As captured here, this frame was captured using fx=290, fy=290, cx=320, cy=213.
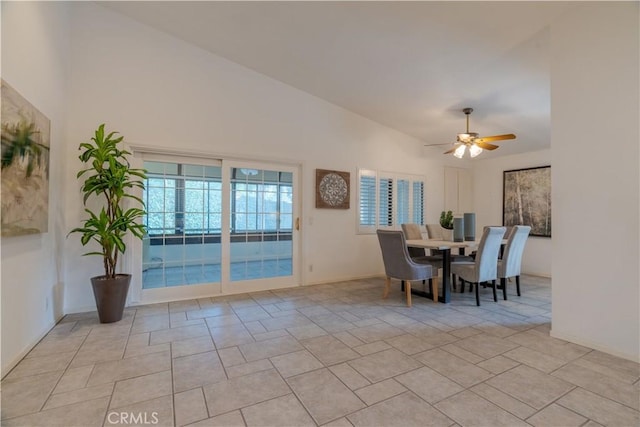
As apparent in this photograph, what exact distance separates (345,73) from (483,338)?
11.3 feet

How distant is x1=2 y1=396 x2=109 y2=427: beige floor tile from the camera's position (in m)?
1.54

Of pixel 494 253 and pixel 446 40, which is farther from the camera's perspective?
pixel 494 253

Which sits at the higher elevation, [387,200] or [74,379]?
[387,200]

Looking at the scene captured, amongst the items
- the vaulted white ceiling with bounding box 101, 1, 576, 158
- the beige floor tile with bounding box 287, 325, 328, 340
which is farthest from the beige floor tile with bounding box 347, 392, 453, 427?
the vaulted white ceiling with bounding box 101, 1, 576, 158

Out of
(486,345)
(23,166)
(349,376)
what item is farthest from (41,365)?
(486,345)

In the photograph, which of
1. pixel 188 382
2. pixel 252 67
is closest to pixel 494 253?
pixel 188 382

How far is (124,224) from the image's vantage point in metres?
3.02

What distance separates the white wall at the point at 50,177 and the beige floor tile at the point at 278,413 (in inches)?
71.9

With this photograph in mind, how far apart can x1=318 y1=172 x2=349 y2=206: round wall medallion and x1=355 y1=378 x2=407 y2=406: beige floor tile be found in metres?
3.20

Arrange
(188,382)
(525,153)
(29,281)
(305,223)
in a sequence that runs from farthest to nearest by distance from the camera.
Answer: (525,153), (305,223), (29,281), (188,382)

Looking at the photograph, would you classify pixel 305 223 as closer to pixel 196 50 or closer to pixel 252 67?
pixel 252 67

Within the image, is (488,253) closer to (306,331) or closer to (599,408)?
(599,408)

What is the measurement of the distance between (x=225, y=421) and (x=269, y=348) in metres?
0.90

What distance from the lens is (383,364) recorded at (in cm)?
220
